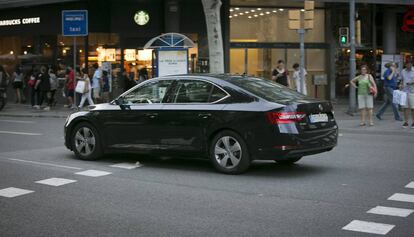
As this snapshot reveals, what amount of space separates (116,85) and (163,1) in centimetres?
412

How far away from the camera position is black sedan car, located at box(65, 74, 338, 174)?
8992 millimetres

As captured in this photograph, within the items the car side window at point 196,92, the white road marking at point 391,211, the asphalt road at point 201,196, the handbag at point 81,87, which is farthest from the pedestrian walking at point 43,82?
the white road marking at point 391,211

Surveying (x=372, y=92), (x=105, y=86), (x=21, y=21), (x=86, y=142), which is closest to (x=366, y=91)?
(x=372, y=92)

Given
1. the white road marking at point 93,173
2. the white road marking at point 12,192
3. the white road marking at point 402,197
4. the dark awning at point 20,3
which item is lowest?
the white road marking at point 402,197

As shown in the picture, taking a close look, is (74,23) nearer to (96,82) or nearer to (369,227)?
(96,82)

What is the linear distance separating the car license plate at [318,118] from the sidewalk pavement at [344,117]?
6.53 metres

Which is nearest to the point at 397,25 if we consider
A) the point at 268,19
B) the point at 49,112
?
the point at 268,19

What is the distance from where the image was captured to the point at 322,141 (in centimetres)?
939

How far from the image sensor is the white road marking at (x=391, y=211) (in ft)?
22.8

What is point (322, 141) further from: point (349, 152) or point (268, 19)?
point (268, 19)

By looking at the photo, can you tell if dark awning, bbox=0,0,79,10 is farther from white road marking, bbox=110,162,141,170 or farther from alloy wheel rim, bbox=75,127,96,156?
white road marking, bbox=110,162,141,170

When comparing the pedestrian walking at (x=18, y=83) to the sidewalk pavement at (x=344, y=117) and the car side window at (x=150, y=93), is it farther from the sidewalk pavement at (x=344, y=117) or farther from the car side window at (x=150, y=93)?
the car side window at (x=150, y=93)

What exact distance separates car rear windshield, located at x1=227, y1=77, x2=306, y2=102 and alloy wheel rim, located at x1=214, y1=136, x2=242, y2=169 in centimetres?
81

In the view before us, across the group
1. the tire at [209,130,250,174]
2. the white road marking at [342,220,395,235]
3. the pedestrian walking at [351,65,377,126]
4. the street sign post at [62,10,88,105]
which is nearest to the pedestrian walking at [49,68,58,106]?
the street sign post at [62,10,88,105]
